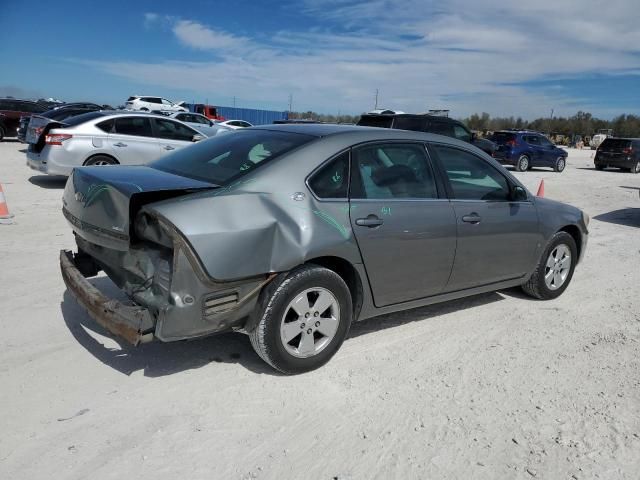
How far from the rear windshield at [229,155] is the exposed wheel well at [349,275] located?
31.4 inches

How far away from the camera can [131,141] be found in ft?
34.6

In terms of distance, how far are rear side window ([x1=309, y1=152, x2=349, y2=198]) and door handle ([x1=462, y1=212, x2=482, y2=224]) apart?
118 centimetres

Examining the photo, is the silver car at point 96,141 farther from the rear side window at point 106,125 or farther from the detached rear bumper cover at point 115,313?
the detached rear bumper cover at point 115,313

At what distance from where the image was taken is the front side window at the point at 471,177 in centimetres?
431

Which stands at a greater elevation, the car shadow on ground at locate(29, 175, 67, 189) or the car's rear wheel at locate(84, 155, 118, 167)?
the car's rear wheel at locate(84, 155, 118, 167)

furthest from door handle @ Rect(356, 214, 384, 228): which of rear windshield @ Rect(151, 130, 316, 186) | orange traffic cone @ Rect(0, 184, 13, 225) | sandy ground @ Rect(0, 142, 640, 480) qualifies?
orange traffic cone @ Rect(0, 184, 13, 225)

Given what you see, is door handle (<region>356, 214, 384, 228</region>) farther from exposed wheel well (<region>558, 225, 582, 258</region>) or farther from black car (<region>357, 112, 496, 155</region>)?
black car (<region>357, 112, 496, 155</region>)

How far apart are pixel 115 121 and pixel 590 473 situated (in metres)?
10.3

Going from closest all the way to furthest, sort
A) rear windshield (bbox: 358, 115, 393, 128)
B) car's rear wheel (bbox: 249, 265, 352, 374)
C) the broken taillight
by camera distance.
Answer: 1. car's rear wheel (bbox: 249, 265, 352, 374)
2. the broken taillight
3. rear windshield (bbox: 358, 115, 393, 128)

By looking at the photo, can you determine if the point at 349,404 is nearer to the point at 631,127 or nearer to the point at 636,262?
the point at 636,262

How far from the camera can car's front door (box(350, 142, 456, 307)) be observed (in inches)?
145

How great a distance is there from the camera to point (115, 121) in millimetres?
10516

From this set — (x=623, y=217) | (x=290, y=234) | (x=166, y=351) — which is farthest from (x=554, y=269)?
(x=623, y=217)

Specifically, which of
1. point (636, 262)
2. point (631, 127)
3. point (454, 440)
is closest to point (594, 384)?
point (454, 440)
